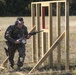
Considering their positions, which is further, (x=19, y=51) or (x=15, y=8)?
(x=15, y=8)

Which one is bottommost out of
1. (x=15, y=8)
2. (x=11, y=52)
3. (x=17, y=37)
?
(x=15, y=8)

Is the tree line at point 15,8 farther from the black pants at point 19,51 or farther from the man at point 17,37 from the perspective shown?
the man at point 17,37

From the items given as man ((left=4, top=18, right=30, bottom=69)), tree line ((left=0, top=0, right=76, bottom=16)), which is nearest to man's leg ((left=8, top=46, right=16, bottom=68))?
man ((left=4, top=18, right=30, bottom=69))

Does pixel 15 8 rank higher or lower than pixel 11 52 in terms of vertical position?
lower

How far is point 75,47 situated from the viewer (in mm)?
15797

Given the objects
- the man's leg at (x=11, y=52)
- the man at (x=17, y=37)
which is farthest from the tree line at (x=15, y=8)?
the man at (x=17, y=37)

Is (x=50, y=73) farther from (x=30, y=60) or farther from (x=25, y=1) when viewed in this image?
(x=25, y=1)

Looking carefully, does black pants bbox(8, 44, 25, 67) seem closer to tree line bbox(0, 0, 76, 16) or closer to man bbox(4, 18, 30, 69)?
man bbox(4, 18, 30, 69)

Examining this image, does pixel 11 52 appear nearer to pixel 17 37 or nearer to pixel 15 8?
pixel 17 37

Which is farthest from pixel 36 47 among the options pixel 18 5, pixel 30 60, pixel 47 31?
pixel 18 5

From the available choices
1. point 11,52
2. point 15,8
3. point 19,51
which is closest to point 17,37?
point 19,51

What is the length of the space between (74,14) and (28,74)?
47.5 metres

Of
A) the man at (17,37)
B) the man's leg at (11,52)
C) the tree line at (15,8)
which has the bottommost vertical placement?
the tree line at (15,8)

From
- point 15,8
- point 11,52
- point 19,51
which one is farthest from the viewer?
point 15,8
